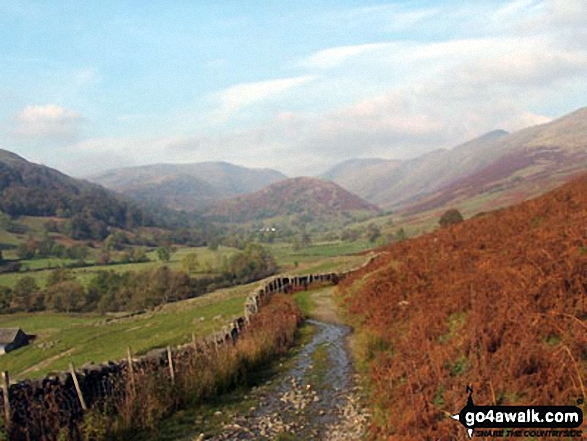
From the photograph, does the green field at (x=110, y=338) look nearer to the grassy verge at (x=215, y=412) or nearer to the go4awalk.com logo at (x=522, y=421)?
the grassy verge at (x=215, y=412)

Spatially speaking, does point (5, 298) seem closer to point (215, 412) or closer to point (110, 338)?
point (110, 338)

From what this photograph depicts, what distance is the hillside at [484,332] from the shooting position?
13391 millimetres

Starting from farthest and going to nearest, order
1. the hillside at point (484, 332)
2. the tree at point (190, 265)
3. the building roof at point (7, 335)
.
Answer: the tree at point (190, 265) < the building roof at point (7, 335) < the hillside at point (484, 332)

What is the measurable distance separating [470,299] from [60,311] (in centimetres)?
11842

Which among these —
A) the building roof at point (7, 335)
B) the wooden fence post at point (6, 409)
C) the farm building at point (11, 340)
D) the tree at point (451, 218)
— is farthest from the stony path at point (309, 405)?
the tree at point (451, 218)

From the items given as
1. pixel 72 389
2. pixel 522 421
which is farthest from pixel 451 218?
pixel 72 389

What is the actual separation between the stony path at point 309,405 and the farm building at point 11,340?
244 feet

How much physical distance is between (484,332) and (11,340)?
86.9 metres

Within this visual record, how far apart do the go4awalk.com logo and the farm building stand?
86.8m

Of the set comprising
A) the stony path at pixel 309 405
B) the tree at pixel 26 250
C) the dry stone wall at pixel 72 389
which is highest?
the tree at pixel 26 250

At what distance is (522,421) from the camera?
38.5 ft

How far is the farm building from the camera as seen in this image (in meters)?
79.6

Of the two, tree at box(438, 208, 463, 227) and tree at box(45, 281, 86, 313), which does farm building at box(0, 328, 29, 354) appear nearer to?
tree at box(45, 281, 86, 313)

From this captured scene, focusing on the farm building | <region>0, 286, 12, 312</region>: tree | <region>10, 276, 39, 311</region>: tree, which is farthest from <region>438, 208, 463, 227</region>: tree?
<region>0, 286, 12, 312</region>: tree
